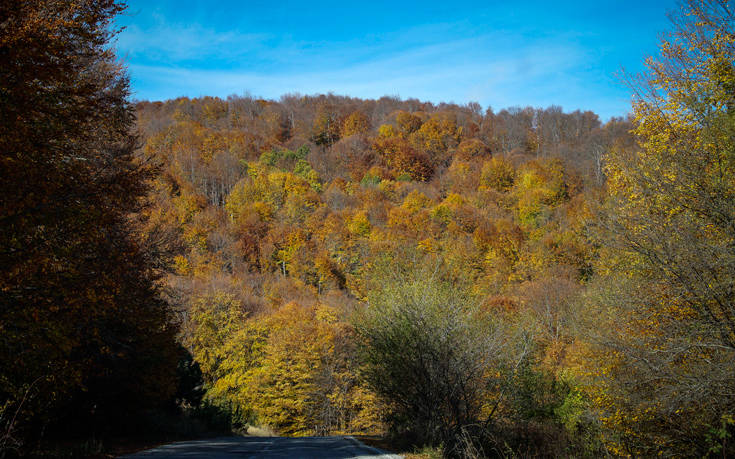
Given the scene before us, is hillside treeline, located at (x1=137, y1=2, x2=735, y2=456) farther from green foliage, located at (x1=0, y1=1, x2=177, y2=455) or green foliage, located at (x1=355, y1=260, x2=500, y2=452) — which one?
green foliage, located at (x1=0, y1=1, x2=177, y2=455)

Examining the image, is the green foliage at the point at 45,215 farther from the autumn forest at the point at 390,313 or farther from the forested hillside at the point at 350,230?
the forested hillside at the point at 350,230

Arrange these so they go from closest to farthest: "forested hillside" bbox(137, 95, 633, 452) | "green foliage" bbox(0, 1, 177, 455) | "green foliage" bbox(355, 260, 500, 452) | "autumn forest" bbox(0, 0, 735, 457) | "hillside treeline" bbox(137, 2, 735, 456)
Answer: "green foliage" bbox(0, 1, 177, 455) < "autumn forest" bbox(0, 0, 735, 457) < "hillside treeline" bbox(137, 2, 735, 456) < "green foliage" bbox(355, 260, 500, 452) < "forested hillside" bbox(137, 95, 633, 452)

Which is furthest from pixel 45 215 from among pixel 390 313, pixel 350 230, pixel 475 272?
pixel 350 230

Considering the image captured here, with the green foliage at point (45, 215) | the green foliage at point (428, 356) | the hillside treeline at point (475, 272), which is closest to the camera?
the green foliage at point (45, 215)

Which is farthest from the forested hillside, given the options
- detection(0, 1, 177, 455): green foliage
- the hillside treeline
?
detection(0, 1, 177, 455): green foliage

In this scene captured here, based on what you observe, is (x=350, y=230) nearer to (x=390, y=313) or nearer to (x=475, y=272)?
(x=475, y=272)

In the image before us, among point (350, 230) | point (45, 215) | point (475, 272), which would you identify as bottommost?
point (475, 272)

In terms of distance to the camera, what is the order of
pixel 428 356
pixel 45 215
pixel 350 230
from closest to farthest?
pixel 45 215 < pixel 428 356 < pixel 350 230

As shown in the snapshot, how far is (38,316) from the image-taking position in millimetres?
6672

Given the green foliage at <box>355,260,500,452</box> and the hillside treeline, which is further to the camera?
the green foliage at <box>355,260,500,452</box>

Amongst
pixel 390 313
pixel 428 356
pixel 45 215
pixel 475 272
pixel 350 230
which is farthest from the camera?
pixel 350 230

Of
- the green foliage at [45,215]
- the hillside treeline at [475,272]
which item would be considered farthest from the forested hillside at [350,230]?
the green foliage at [45,215]

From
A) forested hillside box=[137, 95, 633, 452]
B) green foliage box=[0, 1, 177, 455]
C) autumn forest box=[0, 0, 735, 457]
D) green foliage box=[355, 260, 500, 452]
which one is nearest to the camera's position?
green foliage box=[0, 1, 177, 455]

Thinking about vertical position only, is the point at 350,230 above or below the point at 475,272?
above
